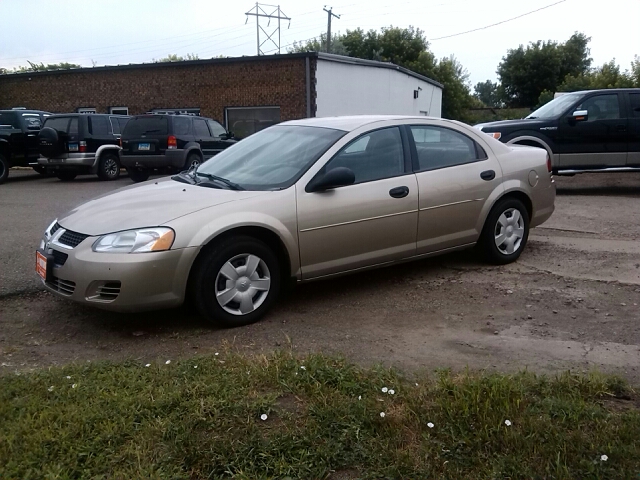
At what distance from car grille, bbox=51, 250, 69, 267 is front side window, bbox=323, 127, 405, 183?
207 cm

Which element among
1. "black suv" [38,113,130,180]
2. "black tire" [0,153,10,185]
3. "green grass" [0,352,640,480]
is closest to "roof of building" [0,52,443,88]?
"black suv" [38,113,130,180]

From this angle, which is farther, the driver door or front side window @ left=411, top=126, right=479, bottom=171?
front side window @ left=411, top=126, right=479, bottom=171

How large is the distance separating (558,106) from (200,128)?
8.39m

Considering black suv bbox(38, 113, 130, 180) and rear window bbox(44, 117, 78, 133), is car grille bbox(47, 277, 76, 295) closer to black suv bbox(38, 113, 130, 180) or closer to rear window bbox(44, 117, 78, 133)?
black suv bbox(38, 113, 130, 180)

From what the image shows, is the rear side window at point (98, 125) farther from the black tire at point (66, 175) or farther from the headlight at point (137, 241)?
the headlight at point (137, 241)

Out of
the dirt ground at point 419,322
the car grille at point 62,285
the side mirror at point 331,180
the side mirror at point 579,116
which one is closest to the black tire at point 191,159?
the side mirror at point 579,116

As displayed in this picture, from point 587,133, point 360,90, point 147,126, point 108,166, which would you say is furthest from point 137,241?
point 360,90

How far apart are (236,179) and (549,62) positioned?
178ft

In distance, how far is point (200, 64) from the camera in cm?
2478

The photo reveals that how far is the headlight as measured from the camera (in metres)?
4.47

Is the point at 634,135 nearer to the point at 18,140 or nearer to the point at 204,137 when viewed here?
the point at 204,137

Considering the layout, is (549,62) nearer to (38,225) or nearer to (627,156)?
(627,156)

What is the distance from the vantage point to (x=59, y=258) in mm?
4703

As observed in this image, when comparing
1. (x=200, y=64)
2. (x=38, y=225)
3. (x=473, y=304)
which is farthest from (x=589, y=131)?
(x=200, y=64)
